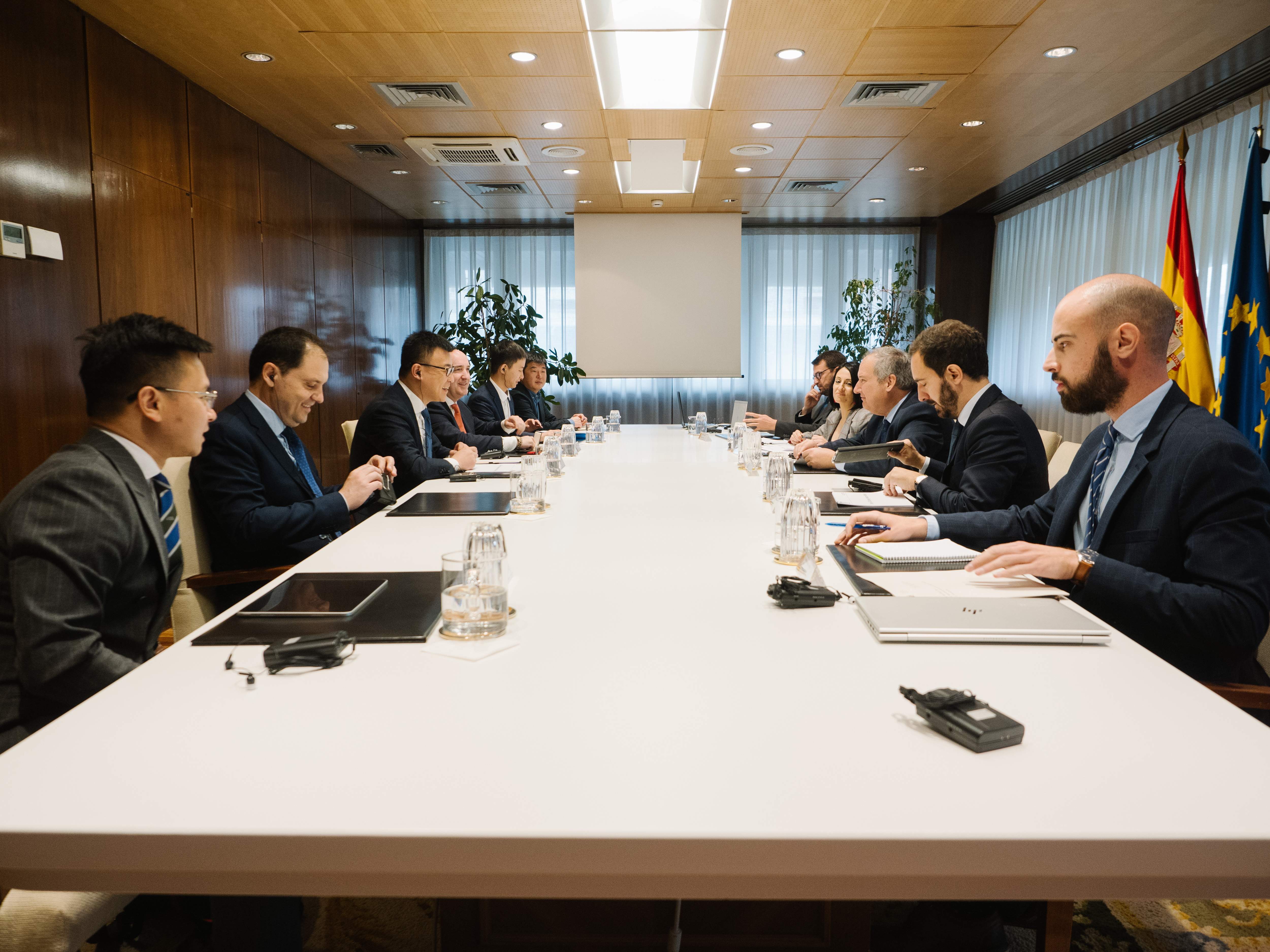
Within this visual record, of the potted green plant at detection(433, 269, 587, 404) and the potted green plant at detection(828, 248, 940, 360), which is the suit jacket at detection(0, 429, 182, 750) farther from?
the potted green plant at detection(828, 248, 940, 360)

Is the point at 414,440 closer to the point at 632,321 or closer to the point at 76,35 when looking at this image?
the point at 76,35

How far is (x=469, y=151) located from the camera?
19.1 ft

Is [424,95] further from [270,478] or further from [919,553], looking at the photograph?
[919,553]

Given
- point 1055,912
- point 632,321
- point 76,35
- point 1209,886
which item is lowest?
point 1055,912

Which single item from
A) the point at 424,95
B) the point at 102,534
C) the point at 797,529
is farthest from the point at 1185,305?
the point at 102,534

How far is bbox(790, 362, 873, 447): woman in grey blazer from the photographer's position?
4730 mm

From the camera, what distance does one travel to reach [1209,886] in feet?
2.43

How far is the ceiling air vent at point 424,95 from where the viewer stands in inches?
179

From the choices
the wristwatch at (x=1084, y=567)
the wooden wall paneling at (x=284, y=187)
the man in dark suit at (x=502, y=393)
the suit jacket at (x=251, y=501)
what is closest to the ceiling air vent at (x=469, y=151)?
the wooden wall paneling at (x=284, y=187)

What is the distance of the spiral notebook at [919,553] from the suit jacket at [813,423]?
4.20 metres

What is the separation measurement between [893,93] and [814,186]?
2.38m

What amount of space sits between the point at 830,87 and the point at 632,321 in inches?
166

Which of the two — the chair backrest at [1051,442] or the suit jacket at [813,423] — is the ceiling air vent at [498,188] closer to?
the suit jacket at [813,423]

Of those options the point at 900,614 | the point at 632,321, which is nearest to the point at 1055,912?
the point at 900,614
